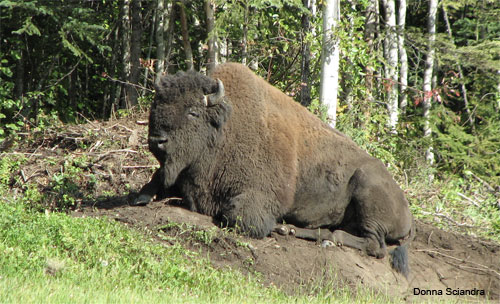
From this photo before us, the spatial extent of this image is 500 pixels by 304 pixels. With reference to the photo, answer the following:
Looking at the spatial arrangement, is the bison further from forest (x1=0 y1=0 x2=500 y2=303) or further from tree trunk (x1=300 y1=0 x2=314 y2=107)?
tree trunk (x1=300 y1=0 x2=314 y2=107)

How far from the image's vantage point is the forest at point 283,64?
1231 cm

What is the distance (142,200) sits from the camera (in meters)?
7.76

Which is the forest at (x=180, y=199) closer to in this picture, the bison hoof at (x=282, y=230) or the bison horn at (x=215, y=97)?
the bison hoof at (x=282, y=230)

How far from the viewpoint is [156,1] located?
1519 cm

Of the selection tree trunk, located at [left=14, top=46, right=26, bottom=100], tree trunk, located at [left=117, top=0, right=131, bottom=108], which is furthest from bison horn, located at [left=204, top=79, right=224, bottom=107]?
tree trunk, located at [left=14, top=46, right=26, bottom=100]

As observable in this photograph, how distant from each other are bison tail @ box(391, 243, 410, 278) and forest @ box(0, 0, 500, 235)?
280 cm

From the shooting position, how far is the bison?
763cm

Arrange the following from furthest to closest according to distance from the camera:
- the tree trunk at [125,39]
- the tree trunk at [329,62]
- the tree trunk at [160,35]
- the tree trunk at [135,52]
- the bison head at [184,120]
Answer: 1. the tree trunk at [125,39]
2. the tree trunk at [135,52]
3. the tree trunk at [160,35]
4. the tree trunk at [329,62]
5. the bison head at [184,120]

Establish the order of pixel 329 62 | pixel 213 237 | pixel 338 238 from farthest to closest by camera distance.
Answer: pixel 329 62
pixel 338 238
pixel 213 237

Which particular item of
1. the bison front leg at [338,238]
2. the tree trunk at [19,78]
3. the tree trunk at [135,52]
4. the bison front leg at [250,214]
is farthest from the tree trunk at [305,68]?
the tree trunk at [19,78]

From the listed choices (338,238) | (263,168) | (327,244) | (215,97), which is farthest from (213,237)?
(338,238)

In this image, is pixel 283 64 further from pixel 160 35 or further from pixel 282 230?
pixel 282 230

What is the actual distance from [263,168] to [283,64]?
760 cm

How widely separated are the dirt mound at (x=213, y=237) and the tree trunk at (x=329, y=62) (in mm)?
3666
